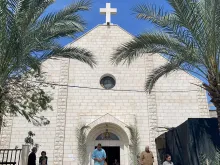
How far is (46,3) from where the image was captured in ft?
25.5

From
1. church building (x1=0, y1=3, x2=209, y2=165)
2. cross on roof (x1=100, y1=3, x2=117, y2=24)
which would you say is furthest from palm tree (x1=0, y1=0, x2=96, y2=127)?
cross on roof (x1=100, y1=3, x2=117, y2=24)

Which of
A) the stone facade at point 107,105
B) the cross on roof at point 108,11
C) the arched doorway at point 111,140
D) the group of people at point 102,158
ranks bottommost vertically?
the group of people at point 102,158

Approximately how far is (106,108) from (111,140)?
6.08ft

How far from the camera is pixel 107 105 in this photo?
1525 cm

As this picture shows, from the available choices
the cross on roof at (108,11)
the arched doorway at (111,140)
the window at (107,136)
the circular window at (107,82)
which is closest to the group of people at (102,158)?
the arched doorway at (111,140)

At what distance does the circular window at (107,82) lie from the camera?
15938 mm

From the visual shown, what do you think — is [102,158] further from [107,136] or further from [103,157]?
[107,136]

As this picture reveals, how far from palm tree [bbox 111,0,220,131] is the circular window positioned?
770 cm

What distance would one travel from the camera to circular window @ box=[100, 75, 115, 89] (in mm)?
15938

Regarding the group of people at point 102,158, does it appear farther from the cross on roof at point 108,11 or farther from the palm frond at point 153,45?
the cross on roof at point 108,11

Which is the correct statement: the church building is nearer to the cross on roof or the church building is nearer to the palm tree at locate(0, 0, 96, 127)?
the cross on roof

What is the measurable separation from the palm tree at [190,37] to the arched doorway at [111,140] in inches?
297

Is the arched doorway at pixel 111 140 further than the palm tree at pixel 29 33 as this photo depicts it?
Yes

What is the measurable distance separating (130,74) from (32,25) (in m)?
9.16
